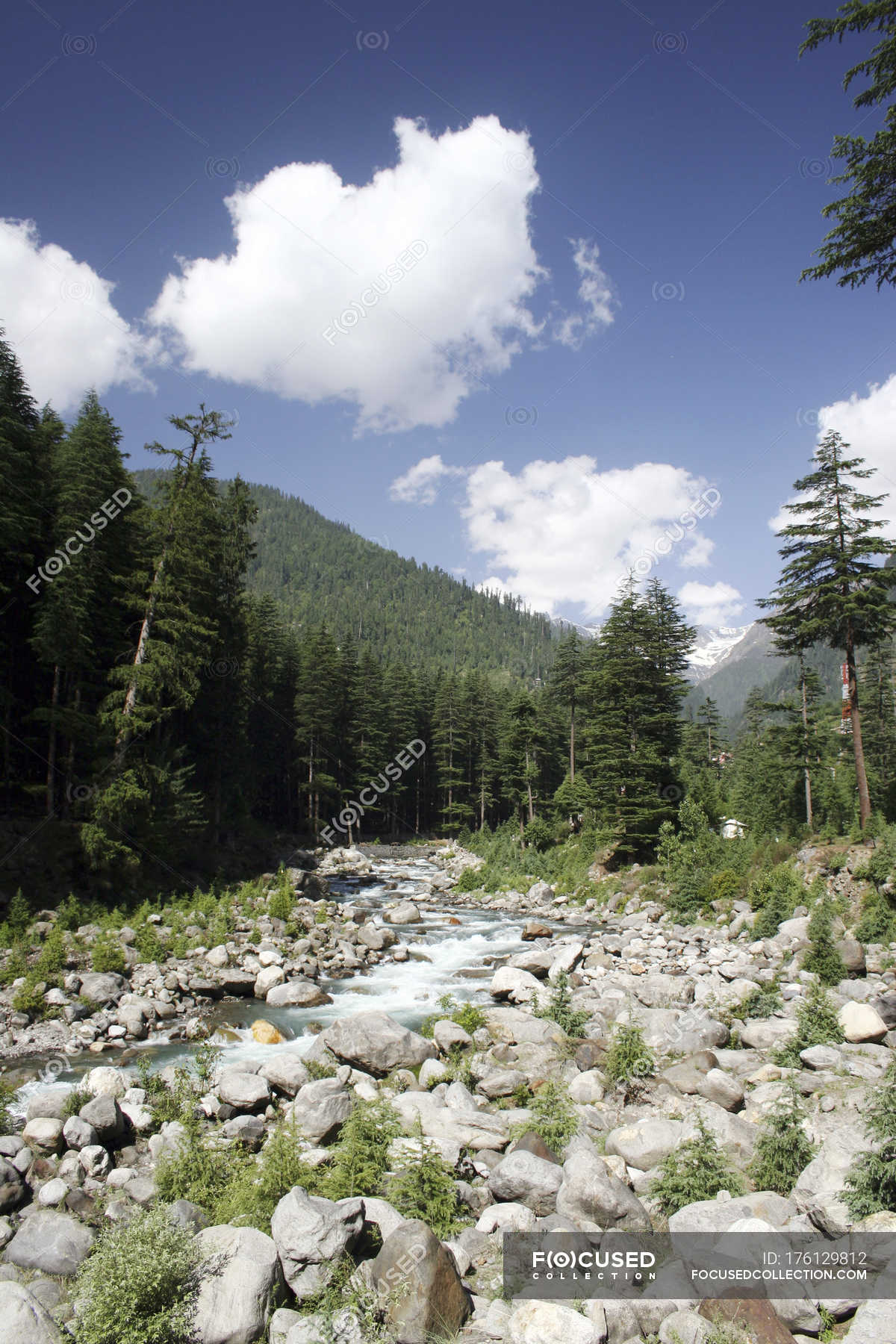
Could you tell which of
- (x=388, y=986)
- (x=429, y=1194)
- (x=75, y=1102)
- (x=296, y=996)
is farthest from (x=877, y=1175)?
(x=388, y=986)

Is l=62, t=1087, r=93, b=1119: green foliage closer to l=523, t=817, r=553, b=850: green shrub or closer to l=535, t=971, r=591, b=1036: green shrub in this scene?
A: l=535, t=971, r=591, b=1036: green shrub

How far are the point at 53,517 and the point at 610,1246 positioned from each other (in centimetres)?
2718

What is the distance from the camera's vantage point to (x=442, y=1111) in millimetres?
10227

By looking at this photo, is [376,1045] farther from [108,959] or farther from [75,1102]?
[108,959]

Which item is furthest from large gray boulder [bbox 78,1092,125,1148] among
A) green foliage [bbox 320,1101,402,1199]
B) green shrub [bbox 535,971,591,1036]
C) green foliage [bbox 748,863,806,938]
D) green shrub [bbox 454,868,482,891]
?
green shrub [bbox 454,868,482,891]

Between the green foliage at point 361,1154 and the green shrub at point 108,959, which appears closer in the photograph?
the green foliage at point 361,1154

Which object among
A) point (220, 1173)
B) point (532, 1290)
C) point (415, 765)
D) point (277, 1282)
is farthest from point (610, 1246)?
point (415, 765)

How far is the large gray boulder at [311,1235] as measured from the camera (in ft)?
21.0

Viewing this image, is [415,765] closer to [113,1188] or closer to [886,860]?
[886,860]

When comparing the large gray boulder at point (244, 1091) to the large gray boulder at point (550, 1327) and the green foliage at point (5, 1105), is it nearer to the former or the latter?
the green foliage at point (5, 1105)

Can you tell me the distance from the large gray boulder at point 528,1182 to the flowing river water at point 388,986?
5911 mm

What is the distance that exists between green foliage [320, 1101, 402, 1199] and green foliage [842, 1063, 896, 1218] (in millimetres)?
5404

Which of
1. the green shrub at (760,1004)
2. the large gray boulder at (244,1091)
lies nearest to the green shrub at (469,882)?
the green shrub at (760,1004)

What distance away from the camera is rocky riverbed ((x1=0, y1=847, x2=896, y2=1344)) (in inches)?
237
